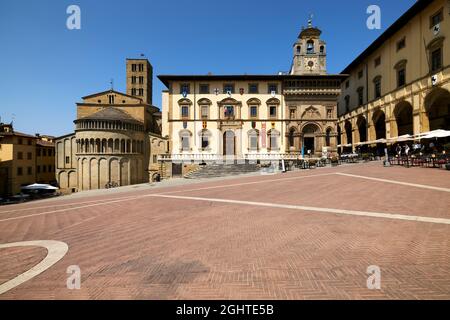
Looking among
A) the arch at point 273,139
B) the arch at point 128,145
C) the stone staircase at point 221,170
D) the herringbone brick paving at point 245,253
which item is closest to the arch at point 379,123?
the arch at point 273,139

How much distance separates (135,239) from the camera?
6328mm

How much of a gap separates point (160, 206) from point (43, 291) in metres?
6.45

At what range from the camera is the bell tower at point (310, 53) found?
35531 mm

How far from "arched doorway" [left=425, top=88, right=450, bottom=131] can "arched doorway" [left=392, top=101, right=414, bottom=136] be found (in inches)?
107

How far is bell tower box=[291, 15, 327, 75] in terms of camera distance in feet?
117

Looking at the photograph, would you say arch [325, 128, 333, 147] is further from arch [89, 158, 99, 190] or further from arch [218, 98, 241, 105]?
arch [89, 158, 99, 190]

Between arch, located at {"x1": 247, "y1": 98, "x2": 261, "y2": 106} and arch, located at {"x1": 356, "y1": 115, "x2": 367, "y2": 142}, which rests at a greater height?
arch, located at {"x1": 247, "y1": 98, "x2": 261, "y2": 106}

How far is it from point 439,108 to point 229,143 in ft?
90.2

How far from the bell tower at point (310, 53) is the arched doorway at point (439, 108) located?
15.5m

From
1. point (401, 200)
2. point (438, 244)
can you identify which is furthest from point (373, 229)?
point (401, 200)

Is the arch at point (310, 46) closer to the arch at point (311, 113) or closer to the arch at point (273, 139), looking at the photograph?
the arch at point (311, 113)

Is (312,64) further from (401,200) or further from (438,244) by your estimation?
(438,244)

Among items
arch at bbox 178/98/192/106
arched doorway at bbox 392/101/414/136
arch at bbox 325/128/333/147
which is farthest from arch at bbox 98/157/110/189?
arched doorway at bbox 392/101/414/136

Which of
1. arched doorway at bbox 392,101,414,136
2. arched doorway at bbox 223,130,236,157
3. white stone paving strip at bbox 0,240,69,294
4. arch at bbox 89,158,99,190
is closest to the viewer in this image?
white stone paving strip at bbox 0,240,69,294
